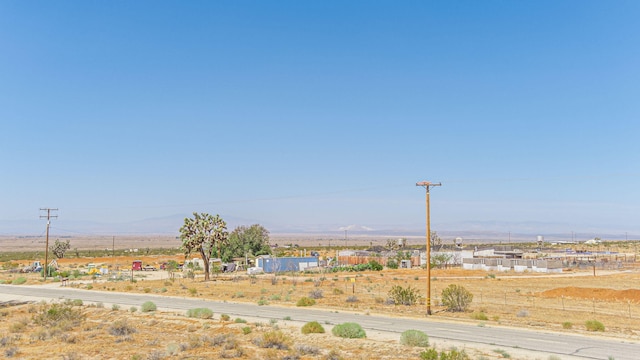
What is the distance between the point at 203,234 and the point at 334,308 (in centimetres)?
3273

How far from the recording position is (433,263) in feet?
337

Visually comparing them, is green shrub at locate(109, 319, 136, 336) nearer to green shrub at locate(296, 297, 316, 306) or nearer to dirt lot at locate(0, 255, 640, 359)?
dirt lot at locate(0, 255, 640, 359)

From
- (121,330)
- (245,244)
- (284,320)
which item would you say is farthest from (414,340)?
(245,244)

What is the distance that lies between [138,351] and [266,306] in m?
21.4

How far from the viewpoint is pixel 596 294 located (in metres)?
56.8

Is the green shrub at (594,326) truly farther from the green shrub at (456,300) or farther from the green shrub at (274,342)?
the green shrub at (274,342)

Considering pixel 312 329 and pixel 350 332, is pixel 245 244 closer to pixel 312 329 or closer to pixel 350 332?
pixel 312 329

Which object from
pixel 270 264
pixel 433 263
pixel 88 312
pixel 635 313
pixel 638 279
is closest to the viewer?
pixel 88 312

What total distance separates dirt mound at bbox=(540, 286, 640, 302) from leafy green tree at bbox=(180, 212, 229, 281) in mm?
40503

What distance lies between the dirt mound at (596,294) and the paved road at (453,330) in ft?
88.0

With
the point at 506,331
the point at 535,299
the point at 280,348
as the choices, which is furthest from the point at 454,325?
the point at 535,299

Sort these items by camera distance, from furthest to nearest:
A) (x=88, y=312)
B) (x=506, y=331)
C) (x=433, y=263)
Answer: (x=433, y=263), (x=88, y=312), (x=506, y=331)

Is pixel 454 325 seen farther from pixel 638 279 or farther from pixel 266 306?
pixel 638 279

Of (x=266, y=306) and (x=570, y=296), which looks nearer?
(x=266, y=306)
